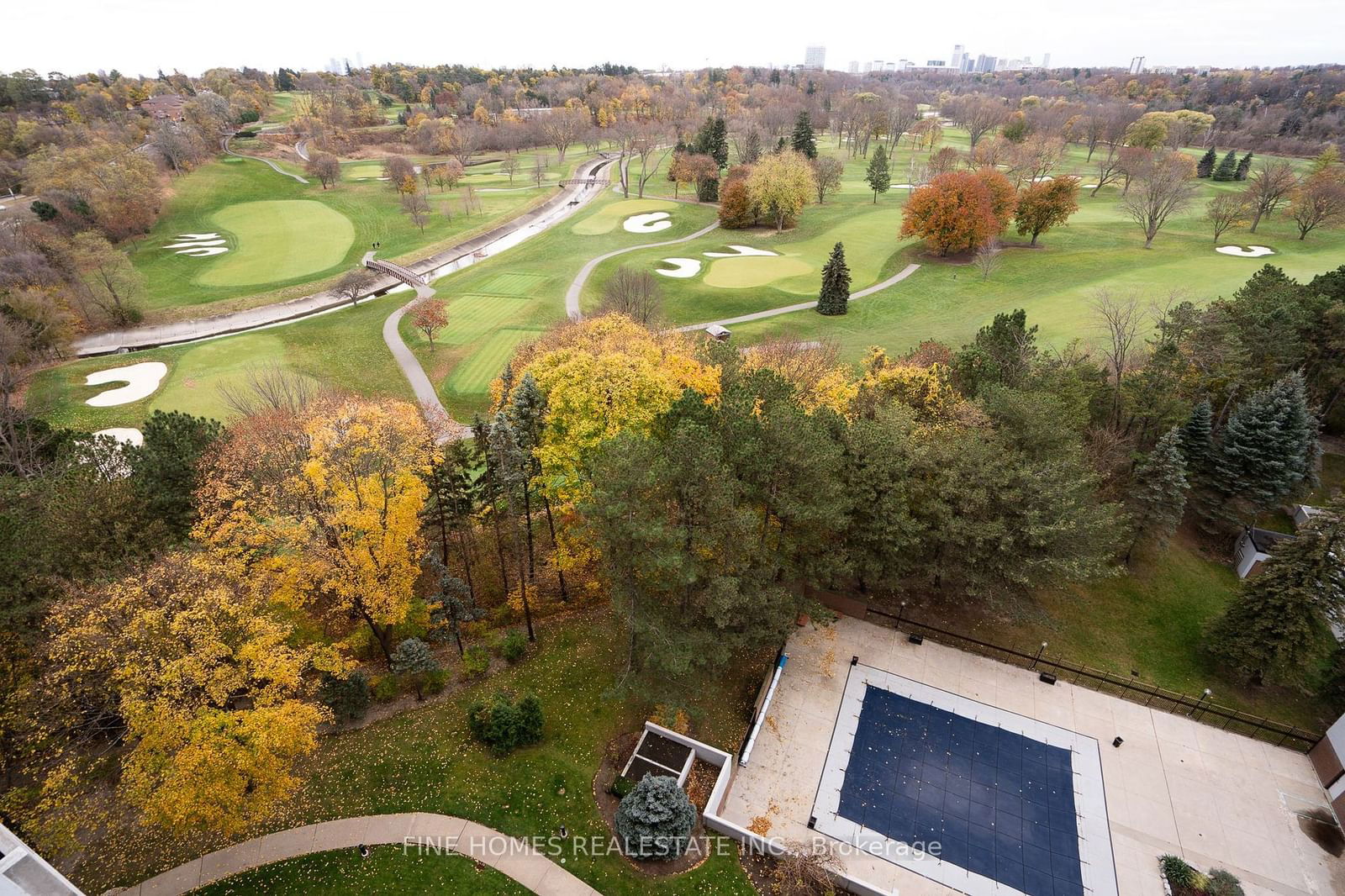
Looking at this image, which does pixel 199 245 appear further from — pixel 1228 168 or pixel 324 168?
pixel 1228 168

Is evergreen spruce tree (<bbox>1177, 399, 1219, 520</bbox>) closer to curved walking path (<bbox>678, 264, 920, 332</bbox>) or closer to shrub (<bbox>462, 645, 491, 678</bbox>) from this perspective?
curved walking path (<bbox>678, 264, 920, 332</bbox>)

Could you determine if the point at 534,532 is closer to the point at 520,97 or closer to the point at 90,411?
the point at 90,411

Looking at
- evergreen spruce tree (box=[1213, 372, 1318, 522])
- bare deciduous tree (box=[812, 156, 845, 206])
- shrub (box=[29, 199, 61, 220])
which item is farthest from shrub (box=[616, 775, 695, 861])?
shrub (box=[29, 199, 61, 220])

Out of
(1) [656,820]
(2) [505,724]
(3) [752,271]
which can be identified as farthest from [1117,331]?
(2) [505,724]

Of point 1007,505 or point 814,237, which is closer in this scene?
point 1007,505

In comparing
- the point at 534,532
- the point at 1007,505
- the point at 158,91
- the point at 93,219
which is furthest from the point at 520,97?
the point at 1007,505

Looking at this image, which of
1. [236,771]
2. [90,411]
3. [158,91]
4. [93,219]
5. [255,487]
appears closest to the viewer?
[236,771]
